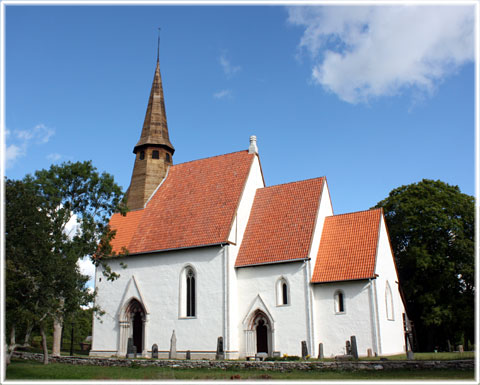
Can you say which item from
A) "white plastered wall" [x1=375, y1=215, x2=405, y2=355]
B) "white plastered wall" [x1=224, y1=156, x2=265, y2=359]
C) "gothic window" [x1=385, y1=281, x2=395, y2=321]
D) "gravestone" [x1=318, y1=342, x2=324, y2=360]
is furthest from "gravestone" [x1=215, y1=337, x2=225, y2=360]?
"gothic window" [x1=385, y1=281, x2=395, y2=321]

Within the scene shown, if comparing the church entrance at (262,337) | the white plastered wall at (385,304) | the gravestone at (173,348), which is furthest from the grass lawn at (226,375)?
the white plastered wall at (385,304)

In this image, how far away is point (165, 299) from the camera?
2633cm

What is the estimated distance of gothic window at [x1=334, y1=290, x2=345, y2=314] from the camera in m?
23.7

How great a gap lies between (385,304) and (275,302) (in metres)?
5.70

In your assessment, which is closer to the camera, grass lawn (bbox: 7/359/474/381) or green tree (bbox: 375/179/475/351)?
grass lawn (bbox: 7/359/474/381)

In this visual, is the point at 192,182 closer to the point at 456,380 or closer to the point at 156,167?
the point at 156,167

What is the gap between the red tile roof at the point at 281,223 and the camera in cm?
2491

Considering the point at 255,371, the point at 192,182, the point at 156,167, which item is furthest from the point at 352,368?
the point at 156,167

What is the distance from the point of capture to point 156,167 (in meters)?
32.7

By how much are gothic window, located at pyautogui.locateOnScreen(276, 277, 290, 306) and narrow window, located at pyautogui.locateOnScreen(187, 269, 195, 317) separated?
468 centimetres

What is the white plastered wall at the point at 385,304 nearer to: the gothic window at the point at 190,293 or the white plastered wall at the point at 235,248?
the white plastered wall at the point at 235,248

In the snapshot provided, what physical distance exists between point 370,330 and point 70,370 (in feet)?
43.9

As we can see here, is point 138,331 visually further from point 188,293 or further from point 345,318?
point 345,318

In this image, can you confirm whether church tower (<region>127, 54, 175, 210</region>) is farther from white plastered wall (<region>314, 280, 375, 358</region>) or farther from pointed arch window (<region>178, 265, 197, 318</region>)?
white plastered wall (<region>314, 280, 375, 358</region>)
